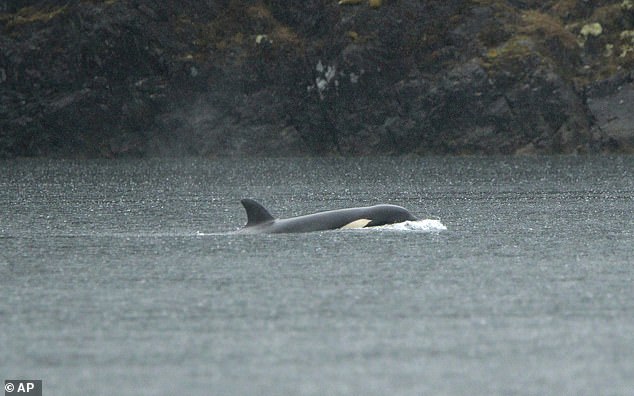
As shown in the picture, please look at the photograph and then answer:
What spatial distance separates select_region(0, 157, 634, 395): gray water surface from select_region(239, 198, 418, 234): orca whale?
2.93ft

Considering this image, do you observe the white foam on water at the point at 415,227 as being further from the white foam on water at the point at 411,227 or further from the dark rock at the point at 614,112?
the dark rock at the point at 614,112

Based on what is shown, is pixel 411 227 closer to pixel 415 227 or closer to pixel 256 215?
pixel 415 227

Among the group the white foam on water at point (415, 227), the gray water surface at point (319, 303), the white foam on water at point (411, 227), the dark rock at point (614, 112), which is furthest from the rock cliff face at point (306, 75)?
the white foam on water at point (411, 227)

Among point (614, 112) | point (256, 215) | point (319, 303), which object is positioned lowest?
point (319, 303)

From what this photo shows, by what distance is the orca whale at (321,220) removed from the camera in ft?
150

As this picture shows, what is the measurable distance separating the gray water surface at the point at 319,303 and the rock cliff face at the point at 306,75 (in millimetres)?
82877

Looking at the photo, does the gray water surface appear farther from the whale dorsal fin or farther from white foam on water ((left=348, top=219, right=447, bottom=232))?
the whale dorsal fin

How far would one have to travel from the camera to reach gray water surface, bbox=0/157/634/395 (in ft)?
72.2

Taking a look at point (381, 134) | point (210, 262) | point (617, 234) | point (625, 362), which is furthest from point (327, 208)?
point (381, 134)

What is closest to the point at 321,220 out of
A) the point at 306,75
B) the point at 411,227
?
the point at 411,227

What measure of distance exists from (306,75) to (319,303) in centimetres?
12192

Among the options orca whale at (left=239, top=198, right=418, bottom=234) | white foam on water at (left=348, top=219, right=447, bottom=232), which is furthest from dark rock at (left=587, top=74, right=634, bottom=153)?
orca whale at (left=239, top=198, right=418, bottom=234)

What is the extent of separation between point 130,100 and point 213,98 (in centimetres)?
1042

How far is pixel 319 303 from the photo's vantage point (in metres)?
29.2
